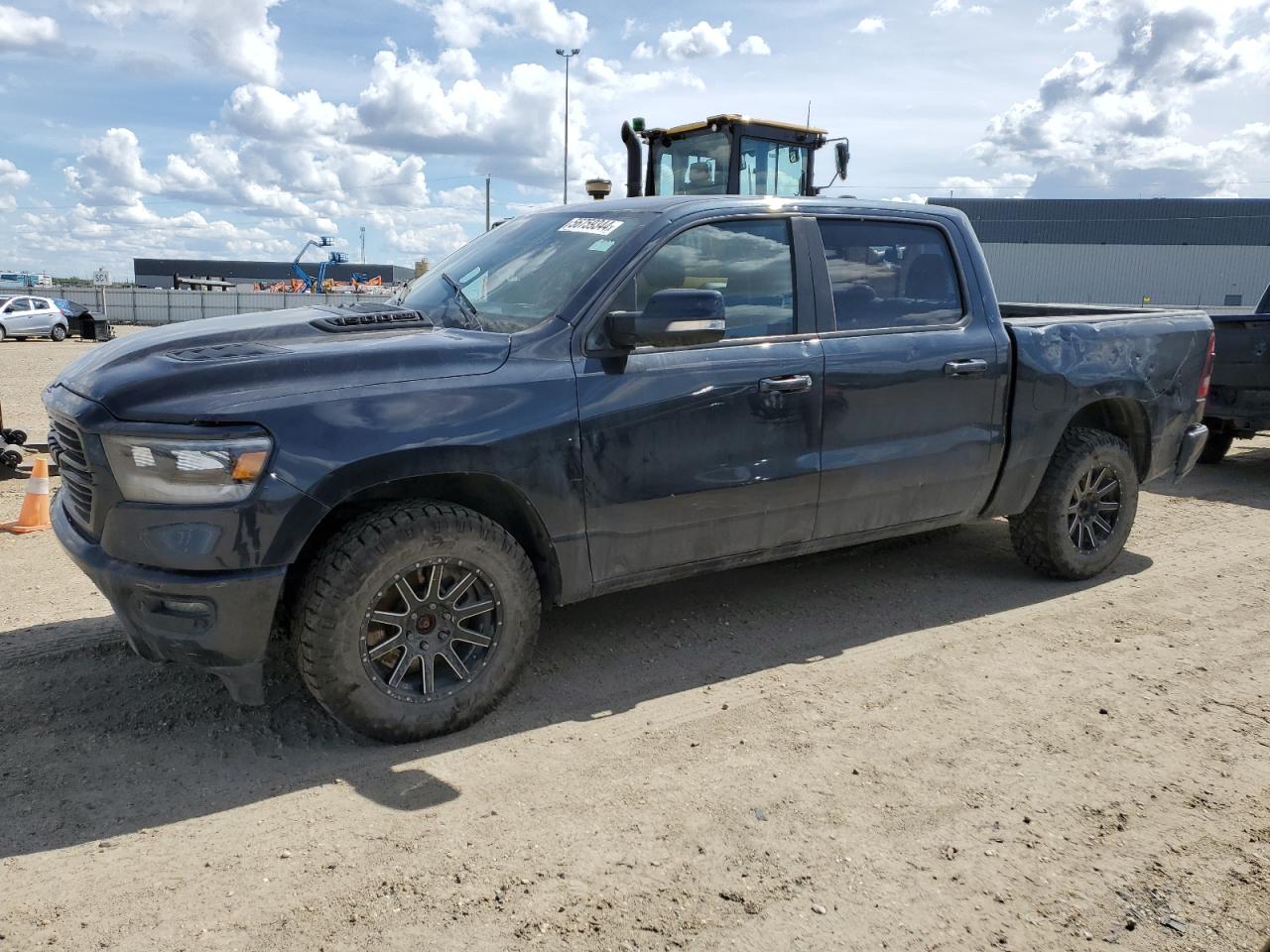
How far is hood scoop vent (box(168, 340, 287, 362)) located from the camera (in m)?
3.33

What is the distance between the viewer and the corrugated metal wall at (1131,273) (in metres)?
52.0

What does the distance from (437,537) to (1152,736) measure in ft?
8.82

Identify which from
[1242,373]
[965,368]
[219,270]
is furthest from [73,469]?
[219,270]

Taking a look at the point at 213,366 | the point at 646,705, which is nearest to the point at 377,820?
the point at 646,705

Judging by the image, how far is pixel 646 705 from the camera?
12.8ft

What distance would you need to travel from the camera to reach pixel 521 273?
4.19m

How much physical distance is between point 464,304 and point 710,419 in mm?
1151

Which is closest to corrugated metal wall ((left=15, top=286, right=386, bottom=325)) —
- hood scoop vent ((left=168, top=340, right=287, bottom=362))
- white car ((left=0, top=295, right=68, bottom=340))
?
white car ((left=0, top=295, right=68, bottom=340))

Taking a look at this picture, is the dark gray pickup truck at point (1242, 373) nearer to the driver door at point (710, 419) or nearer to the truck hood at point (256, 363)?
the driver door at point (710, 419)

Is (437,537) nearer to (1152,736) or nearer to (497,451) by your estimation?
(497,451)

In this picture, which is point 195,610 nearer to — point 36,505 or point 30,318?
point 36,505

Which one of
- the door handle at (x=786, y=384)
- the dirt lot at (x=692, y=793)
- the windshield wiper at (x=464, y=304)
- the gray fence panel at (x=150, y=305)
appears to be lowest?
the dirt lot at (x=692, y=793)

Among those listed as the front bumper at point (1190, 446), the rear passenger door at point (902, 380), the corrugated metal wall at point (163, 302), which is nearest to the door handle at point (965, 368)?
the rear passenger door at point (902, 380)

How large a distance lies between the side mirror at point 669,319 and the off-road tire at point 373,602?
33.9 inches
